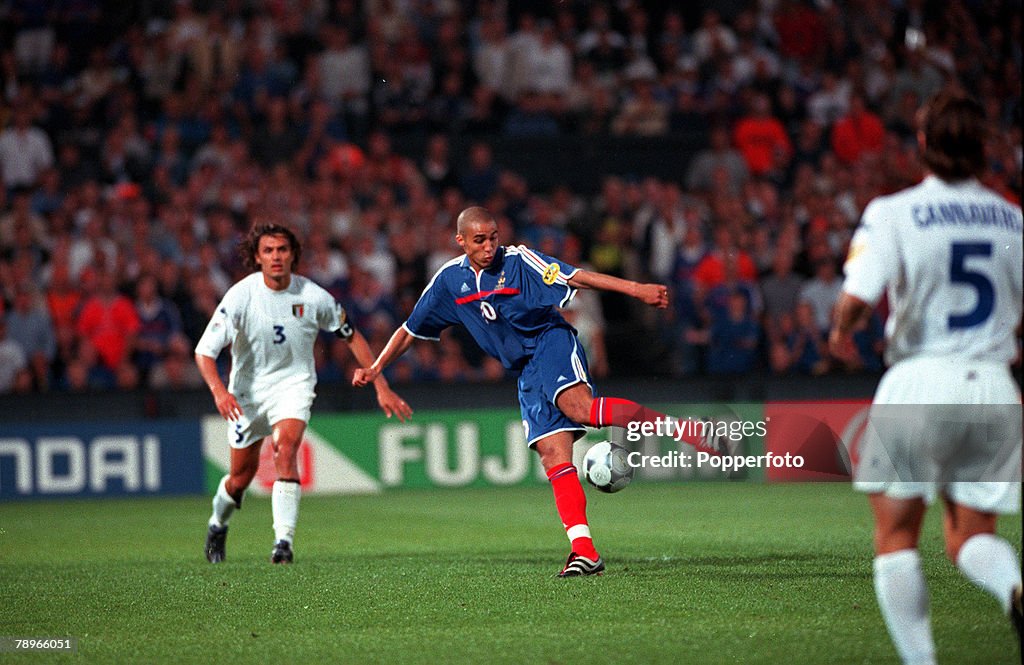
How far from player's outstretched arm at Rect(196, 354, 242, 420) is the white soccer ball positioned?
2289 millimetres

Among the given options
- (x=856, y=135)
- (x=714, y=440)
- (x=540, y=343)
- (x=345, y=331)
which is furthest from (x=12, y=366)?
(x=856, y=135)

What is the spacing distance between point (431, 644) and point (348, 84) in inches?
564

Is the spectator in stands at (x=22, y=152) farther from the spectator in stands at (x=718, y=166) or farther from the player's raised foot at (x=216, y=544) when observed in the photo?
the player's raised foot at (x=216, y=544)

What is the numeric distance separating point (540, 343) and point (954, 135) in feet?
13.3

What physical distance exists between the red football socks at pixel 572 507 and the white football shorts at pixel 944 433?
11.0 ft

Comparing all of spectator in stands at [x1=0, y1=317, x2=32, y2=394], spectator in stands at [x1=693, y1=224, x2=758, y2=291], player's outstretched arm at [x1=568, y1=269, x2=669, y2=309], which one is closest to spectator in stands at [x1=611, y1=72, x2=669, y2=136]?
spectator in stands at [x1=693, y1=224, x2=758, y2=291]

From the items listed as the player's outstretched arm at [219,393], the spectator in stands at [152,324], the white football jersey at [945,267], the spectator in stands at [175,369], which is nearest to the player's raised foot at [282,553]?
the player's outstretched arm at [219,393]

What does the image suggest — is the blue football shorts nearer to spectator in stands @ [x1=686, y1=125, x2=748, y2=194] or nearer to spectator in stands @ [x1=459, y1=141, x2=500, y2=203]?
spectator in stands @ [x1=459, y1=141, x2=500, y2=203]

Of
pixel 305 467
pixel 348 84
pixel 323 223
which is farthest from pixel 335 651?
pixel 348 84

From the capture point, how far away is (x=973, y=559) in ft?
15.3

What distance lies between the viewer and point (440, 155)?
60.2ft

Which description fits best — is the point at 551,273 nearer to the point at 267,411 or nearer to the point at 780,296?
the point at 267,411

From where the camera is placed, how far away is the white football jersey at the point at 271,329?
9203 millimetres

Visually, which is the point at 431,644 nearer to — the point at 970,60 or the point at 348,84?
the point at 348,84
